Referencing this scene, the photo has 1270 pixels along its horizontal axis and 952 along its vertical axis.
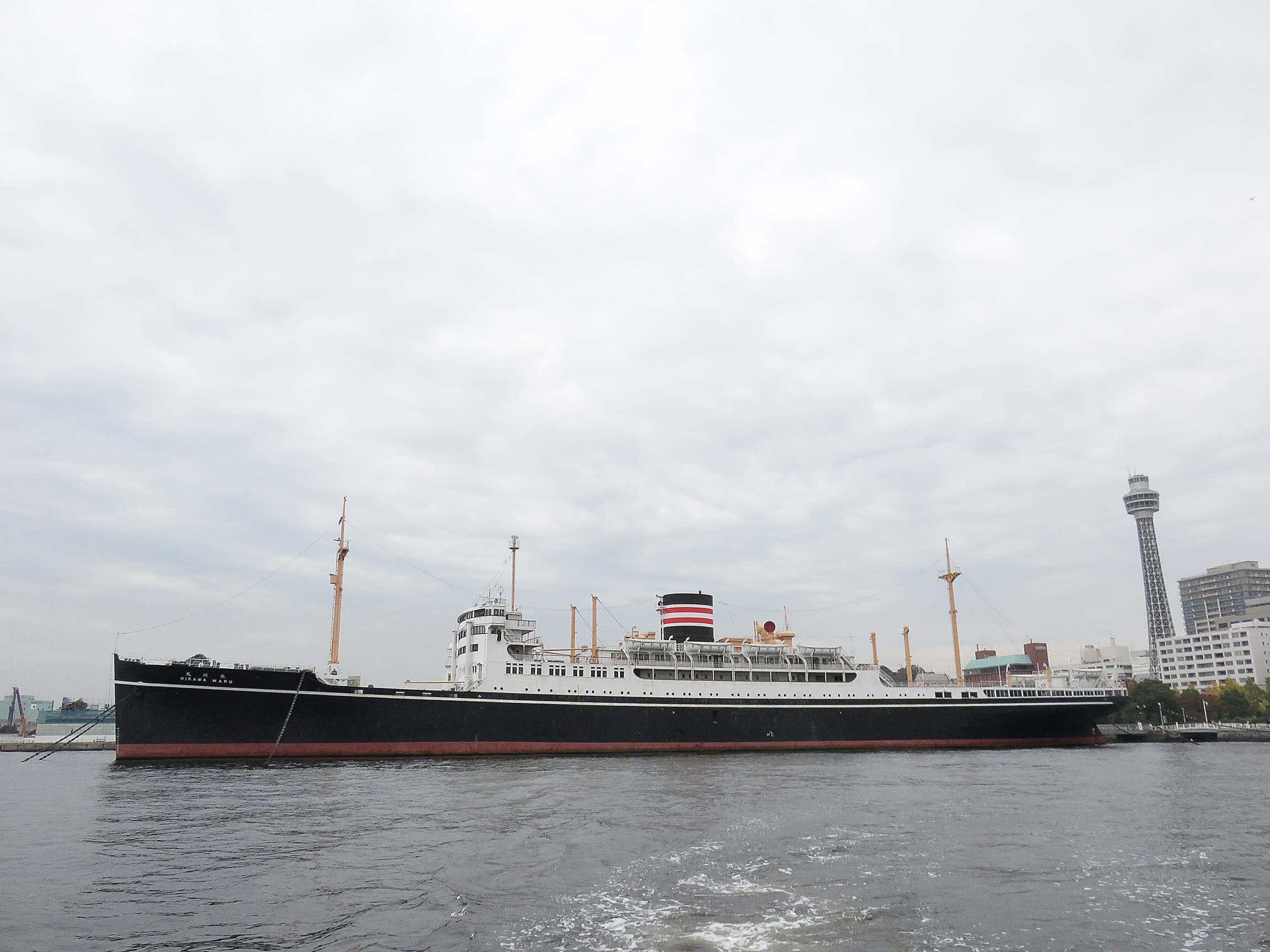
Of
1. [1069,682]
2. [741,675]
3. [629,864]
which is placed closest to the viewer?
[629,864]

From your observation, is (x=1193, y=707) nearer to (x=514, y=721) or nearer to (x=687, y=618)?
(x=687, y=618)

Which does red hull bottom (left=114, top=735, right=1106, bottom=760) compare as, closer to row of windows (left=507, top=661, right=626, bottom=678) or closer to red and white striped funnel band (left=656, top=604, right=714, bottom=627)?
row of windows (left=507, top=661, right=626, bottom=678)

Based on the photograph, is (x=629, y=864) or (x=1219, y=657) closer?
(x=629, y=864)

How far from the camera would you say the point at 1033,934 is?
1049 centimetres

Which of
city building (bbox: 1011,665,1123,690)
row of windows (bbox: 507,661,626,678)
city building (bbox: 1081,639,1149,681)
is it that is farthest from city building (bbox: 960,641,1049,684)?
row of windows (bbox: 507,661,626,678)

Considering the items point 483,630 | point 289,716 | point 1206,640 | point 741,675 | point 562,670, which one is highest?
point 483,630

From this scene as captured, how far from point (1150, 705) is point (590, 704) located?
83689mm

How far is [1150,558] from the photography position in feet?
621

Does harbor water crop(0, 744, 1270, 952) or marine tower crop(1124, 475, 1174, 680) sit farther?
marine tower crop(1124, 475, 1174, 680)

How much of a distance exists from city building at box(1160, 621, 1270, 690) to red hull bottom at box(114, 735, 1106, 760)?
4220 inches

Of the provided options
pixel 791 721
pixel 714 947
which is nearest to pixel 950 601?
pixel 791 721

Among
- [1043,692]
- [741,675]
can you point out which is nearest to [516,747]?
[741,675]

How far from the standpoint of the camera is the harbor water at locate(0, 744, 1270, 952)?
10.5 m

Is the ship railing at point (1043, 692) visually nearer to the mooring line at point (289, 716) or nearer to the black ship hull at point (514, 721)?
the black ship hull at point (514, 721)
